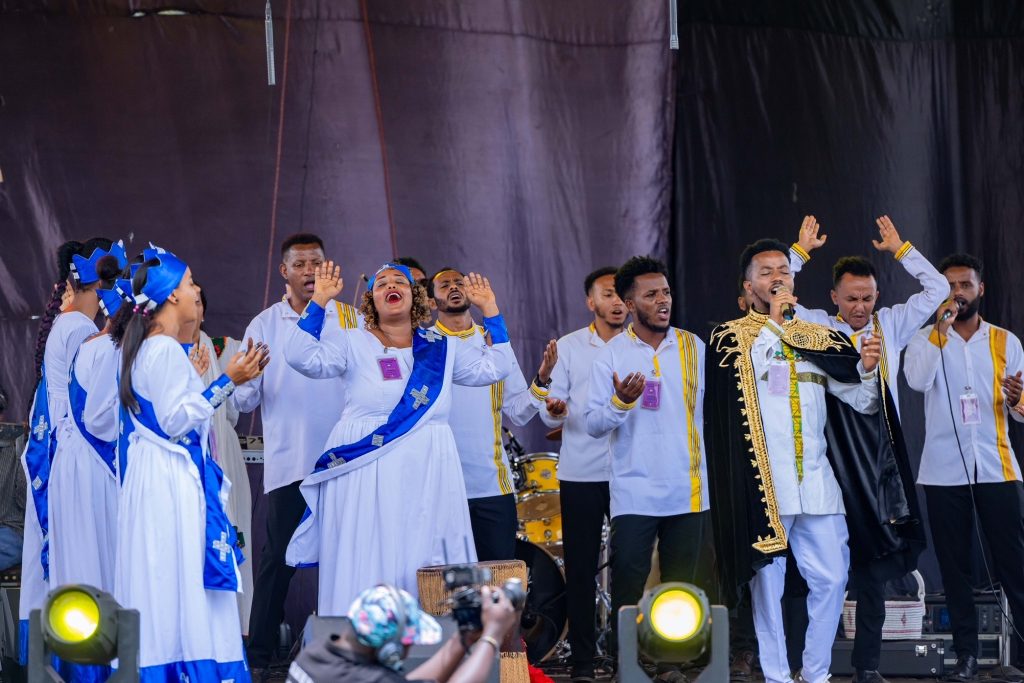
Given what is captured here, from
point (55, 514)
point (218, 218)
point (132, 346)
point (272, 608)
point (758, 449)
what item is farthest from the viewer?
point (218, 218)

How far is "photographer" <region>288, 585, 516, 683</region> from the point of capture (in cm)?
379

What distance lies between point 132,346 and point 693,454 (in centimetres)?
281

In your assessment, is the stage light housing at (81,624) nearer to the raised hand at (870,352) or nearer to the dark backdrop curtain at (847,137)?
the raised hand at (870,352)

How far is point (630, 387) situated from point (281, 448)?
1.75 metres

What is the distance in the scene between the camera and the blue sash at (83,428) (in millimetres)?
5969

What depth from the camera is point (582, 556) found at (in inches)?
284

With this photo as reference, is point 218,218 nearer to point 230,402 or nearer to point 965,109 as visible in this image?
point 230,402

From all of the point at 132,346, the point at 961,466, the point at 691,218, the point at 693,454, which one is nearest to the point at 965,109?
the point at 691,218

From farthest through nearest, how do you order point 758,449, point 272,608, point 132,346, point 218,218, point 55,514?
point 218,218 < point 272,608 < point 758,449 < point 55,514 < point 132,346

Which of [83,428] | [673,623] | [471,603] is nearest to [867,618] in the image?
[673,623]

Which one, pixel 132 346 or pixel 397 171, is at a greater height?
pixel 397 171

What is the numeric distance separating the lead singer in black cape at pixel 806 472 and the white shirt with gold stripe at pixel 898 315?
0.55 meters

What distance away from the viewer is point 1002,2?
844 centimetres

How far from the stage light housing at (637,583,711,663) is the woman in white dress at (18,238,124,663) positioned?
2.90 m
